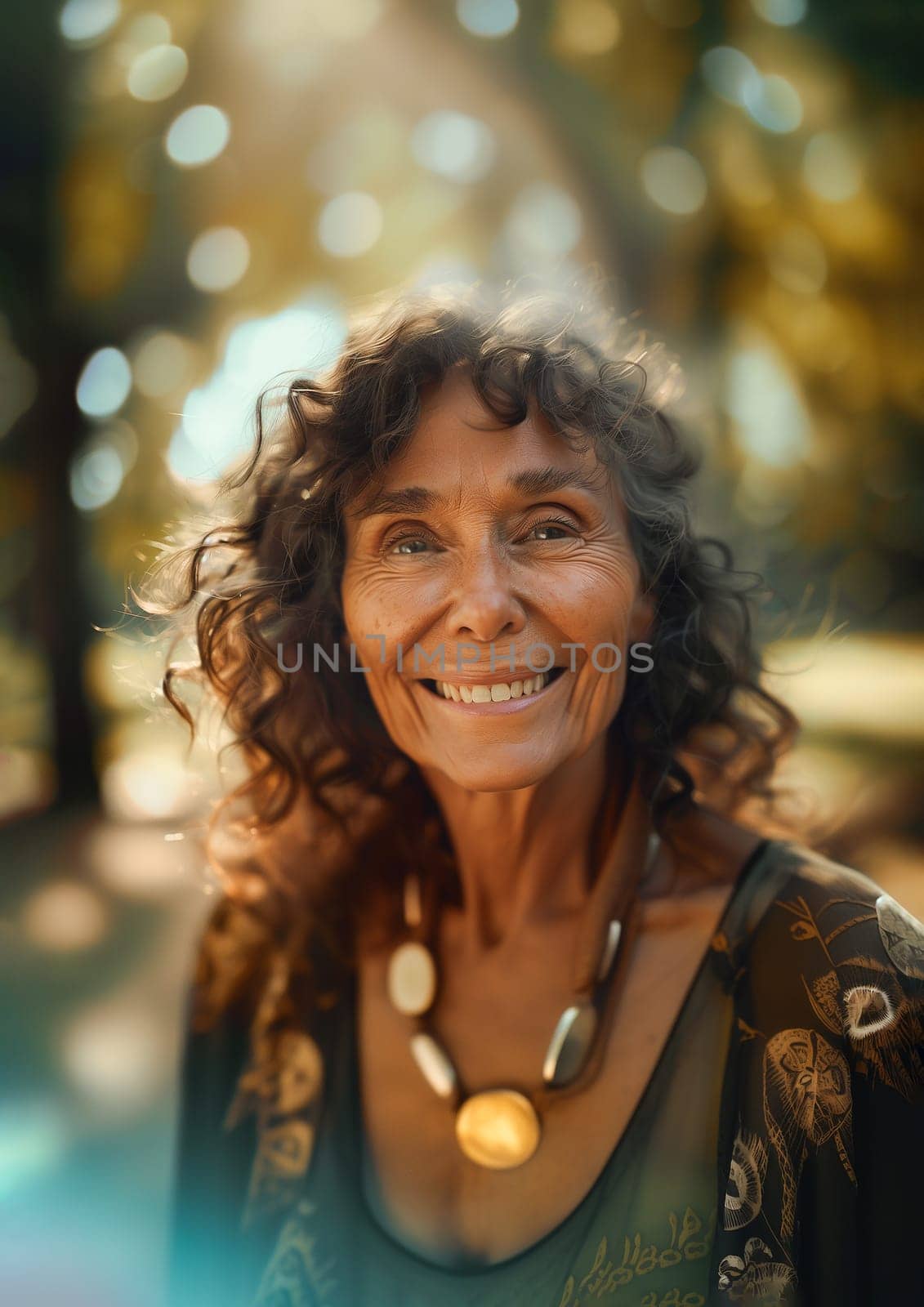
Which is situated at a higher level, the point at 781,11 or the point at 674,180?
the point at 781,11

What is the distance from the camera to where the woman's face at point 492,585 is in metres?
1.17

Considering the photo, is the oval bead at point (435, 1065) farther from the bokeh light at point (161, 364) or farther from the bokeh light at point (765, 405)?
the bokeh light at point (161, 364)

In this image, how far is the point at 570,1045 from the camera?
131 cm

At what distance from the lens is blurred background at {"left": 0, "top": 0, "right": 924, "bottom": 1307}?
2.35 metres

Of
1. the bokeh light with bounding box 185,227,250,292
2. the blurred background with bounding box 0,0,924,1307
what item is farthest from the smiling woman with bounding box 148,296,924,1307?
the bokeh light with bounding box 185,227,250,292

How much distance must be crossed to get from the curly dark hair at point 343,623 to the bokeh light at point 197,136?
1874 mm

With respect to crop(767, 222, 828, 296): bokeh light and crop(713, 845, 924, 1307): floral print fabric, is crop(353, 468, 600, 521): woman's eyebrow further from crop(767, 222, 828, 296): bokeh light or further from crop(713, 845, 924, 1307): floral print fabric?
crop(767, 222, 828, 296): bokeh light

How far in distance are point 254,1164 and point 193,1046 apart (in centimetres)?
22

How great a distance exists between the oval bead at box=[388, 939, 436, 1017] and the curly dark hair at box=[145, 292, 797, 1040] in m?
0.10

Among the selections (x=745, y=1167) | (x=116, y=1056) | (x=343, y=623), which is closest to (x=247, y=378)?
(x=343, y=623)

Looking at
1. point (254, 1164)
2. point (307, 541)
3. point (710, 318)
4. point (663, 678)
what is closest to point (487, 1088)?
point (254, 1164)

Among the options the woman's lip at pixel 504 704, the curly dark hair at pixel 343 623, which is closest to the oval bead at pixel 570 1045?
the curly dark hair at pixel 343 623

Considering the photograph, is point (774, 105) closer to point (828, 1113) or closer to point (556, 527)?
point (556, 527)

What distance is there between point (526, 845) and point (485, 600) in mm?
505
